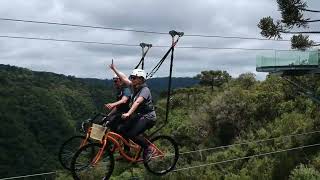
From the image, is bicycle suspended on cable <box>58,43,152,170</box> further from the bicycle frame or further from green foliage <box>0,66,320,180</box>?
green foliage <box>0,66,320,180</box>

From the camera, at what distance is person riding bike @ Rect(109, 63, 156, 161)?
9.48 m

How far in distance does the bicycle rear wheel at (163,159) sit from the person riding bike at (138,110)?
492 millimetres

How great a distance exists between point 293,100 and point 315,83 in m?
5.14

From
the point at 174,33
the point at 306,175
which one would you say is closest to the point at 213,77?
the point at 306,175

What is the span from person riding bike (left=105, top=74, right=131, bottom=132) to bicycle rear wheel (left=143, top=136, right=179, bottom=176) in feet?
3.16

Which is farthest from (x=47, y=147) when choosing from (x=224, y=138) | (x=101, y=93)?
(x=224, y=138)

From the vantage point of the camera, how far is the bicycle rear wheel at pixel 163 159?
10.3 meters

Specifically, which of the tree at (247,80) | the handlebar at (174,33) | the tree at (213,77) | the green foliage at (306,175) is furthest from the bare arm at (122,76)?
the tree at (213,77)

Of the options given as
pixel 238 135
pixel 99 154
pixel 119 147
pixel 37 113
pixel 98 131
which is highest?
pixel 37 113

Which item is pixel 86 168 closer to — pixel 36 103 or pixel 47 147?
pixel 47 147

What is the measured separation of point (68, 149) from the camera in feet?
33.0

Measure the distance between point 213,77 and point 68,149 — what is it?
69.1 meters

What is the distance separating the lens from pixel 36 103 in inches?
4843

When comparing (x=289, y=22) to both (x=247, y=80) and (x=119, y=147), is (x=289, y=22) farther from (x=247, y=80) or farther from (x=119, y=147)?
(x=247, y=80)
